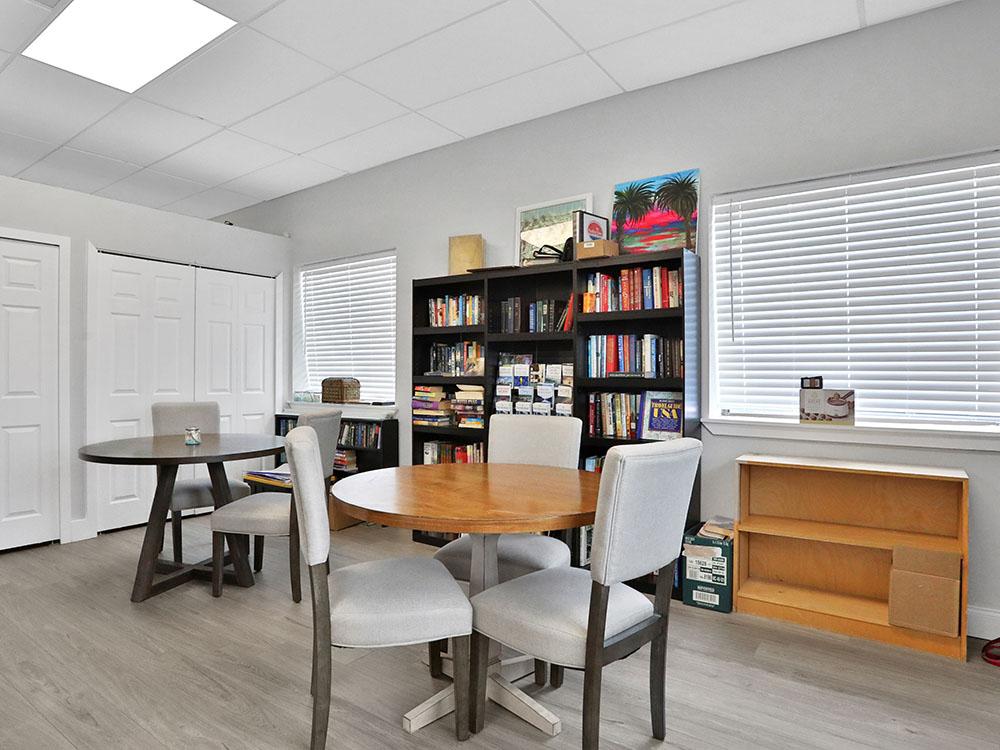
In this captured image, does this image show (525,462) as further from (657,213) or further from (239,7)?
(239,7)

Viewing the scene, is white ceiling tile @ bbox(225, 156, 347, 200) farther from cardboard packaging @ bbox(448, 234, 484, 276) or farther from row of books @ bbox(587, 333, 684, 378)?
row of books @ bbox(587, 333, 684, 378)

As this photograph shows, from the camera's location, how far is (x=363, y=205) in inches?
207

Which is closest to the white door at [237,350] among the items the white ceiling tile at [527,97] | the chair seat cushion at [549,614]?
the white ceiling tile at [527,97]

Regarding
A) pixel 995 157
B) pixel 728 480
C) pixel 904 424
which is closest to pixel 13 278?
pixel 728 480

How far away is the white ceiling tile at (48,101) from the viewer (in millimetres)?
3539

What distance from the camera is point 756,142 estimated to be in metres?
3.42

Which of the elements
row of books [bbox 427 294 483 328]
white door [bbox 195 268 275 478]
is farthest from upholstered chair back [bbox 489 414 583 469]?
white door [bbox 195 268 275 478]

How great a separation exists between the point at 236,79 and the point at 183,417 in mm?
2142

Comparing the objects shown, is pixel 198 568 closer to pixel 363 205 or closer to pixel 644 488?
pixel 644 488

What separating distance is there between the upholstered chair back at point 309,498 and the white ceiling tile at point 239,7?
2183 millimetres

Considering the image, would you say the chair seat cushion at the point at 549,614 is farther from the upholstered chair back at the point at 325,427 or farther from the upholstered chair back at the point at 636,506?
the upholstered chair back at the point at 325,427

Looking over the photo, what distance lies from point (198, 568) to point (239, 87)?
9.19ft

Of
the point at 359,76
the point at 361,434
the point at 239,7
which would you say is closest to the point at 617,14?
the point at 359,76

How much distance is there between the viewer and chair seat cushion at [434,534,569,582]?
2443 millimetres
